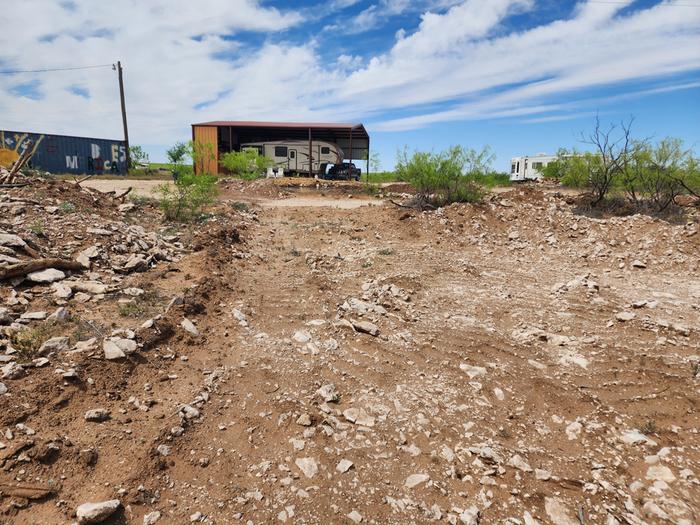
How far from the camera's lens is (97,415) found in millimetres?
2895

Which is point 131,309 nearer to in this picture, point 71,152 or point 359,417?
point 359,417

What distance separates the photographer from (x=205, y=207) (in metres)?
11.2

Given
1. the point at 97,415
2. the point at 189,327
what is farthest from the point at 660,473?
the point at 189,327

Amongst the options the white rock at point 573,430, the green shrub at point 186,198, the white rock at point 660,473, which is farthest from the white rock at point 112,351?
the green shrub at point 186,198

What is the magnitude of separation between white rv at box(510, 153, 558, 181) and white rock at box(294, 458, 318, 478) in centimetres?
2981


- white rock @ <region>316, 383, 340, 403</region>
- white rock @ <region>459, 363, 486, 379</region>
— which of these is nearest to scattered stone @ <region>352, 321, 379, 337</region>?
white rock @ <region>459, 363, 486, 379</region>

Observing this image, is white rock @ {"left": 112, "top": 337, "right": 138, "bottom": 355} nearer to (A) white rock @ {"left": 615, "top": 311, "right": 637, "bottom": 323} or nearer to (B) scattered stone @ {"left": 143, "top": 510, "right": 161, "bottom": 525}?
(B) scattered stone @ {"left": 143, "top": 510, "right": 161, "bottom": 525}

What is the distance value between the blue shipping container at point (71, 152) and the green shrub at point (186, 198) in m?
17.7

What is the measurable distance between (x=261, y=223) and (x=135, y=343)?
7940 millimetres

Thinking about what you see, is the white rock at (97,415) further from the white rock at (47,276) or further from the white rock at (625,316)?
the white rock at (625,316)

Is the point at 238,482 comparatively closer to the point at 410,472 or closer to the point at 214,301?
the point at 410,472

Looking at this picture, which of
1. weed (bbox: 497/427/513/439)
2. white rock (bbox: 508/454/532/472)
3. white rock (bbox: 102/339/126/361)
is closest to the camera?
white rock (bbox: 508/454/532/472)

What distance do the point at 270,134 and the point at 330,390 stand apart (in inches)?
1082

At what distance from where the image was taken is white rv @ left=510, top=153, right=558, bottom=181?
95.7ft
